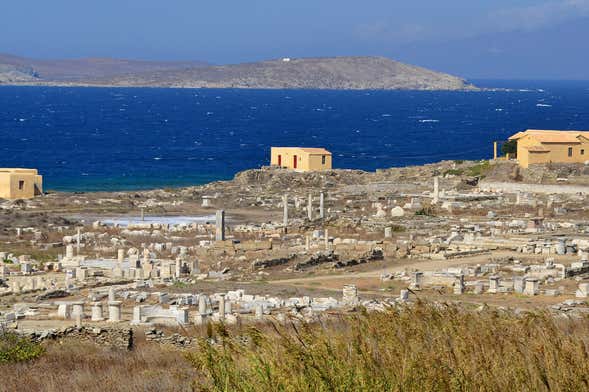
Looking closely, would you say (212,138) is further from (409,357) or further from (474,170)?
(409,357)

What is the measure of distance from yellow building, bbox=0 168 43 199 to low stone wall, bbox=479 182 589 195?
2159 cm

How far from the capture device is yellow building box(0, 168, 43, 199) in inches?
2429

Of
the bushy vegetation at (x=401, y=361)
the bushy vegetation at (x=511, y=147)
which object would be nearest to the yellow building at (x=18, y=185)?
the bushy vegetation at (x=511, y=147)

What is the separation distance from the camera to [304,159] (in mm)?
72375

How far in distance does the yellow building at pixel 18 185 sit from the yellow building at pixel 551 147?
23993 mm

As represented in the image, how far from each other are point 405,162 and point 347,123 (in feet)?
200

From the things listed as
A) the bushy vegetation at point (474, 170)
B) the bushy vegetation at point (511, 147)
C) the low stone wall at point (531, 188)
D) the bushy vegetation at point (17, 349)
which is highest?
the bushy vegetation at point (511, 147)

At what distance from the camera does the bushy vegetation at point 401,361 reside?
1056cm

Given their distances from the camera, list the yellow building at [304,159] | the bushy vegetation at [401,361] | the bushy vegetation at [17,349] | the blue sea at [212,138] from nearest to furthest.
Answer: the bushy vegetation at [401,361] → the bushy vegetation at [17,349] → the yellow building at [304,159] → the blue sea at [212,138]

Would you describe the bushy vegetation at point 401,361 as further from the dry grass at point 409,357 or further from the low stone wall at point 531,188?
the low stone wall at point 531,188

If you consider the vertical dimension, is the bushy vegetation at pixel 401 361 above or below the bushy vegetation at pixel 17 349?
above

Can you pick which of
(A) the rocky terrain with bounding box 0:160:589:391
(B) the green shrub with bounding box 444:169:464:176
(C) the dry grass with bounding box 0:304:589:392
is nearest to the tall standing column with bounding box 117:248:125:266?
(A) the rocky terrain with bounding box 0:160:589:391

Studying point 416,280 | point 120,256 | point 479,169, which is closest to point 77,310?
point 416,280

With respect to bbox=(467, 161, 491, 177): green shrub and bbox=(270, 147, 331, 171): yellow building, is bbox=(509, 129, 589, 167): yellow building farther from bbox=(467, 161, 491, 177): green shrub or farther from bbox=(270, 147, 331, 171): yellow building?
bbox=(270, 147, 331, 171): yellow building
